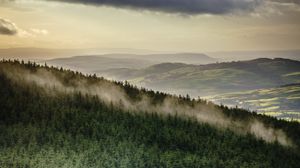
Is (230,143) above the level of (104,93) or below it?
below

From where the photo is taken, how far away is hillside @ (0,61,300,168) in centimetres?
2595

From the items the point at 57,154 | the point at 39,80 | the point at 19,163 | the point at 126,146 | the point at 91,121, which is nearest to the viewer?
the point at 19,163

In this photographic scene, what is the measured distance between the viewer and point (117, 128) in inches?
1216

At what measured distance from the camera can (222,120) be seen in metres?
38.1

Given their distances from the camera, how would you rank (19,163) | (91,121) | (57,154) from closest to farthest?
(19,163)
(57,154)
(91,121)

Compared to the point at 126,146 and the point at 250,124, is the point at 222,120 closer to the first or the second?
the point at 250,124

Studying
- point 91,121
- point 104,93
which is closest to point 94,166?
point 91,121

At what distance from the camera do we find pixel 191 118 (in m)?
36.8

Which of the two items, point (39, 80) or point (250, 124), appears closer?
point (39, 80)

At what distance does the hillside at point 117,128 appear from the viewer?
2595 centimetres

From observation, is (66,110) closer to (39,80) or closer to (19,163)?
(39,80)

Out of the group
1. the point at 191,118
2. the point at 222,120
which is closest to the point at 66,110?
the point at 191,118

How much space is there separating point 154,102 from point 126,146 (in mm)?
Result: 9592

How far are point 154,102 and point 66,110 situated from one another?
8702 mm
